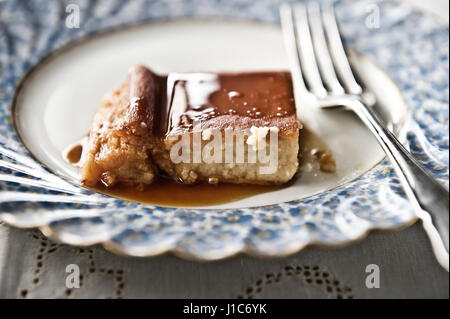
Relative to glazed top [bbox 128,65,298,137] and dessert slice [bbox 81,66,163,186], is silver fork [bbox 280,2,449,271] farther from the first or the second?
dessert slice [bbox 81,66,163,186]

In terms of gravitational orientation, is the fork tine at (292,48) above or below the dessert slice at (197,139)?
above

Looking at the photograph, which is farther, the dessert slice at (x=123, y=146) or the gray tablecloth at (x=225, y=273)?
the dessert slice at (x=123, y=146)

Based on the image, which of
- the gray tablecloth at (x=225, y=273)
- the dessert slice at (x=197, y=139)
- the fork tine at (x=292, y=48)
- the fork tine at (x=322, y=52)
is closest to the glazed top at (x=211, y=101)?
the dessert slice at (x=197, y=139)

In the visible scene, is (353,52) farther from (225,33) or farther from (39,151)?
(39,151)

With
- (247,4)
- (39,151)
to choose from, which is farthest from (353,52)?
(39,151)

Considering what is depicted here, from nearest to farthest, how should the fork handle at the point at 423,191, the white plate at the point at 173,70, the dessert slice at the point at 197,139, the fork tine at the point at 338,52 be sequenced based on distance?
1. the fork handle at the point at 423,191
2. the dessert slice at the point at 197,139
3. the white plate at the point at 173,70
4. the fork tine at the point at 338,52

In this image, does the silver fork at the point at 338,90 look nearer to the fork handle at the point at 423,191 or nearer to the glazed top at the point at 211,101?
the fork handle at the point at 423,191

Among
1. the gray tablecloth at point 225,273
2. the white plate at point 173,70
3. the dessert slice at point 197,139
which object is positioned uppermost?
the white plate at point 173,70

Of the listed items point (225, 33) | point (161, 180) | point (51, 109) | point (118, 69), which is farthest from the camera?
point (225, 33)
